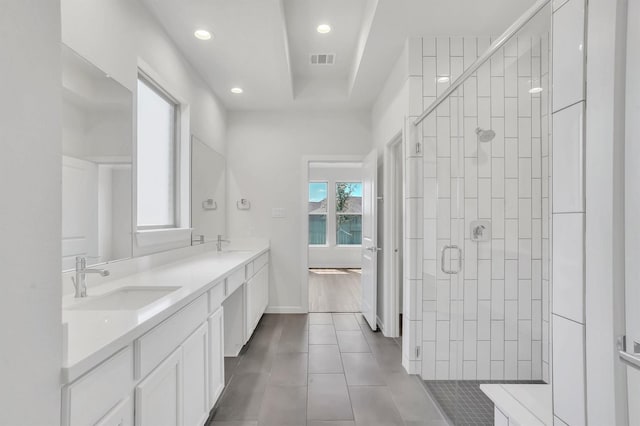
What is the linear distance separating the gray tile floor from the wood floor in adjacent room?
3.79 feet

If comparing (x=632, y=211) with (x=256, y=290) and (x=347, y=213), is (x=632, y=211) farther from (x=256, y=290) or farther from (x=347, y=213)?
(x=347, y=213)

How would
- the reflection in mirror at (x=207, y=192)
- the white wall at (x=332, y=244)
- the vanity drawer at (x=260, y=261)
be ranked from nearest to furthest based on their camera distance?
the reflection in mirror at (x=207, y=192) < the vanity drawer at (x=260, y=261) < the white wall at (x=332, y=244)

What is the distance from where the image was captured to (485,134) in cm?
198

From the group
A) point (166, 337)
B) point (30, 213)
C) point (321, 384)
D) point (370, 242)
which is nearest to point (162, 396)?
point (166, 337)

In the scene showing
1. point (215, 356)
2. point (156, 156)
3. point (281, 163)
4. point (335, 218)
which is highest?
point (281, 163)

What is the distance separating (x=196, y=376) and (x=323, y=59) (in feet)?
10.6

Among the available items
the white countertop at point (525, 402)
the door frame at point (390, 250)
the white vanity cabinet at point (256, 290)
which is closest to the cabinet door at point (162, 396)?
the white countertop at point (525, 402)

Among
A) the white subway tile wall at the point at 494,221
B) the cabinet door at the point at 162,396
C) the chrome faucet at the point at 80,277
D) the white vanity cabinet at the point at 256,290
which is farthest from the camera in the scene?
the white vanity cabinet at the point at 256,290

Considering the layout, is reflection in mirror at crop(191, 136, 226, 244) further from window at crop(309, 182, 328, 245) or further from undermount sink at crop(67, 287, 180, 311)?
window at crop(309, 182, 328, 245)

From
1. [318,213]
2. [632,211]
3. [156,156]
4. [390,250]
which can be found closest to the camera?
[632,211]

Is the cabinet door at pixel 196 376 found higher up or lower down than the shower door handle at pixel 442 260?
lower down

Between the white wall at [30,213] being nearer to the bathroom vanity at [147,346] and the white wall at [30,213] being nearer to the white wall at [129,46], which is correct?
the bathroom vanity at [147,346]

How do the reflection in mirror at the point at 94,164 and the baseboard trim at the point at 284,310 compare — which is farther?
the baseboard trim at the point at 284,310

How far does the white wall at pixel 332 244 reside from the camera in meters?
8.54
